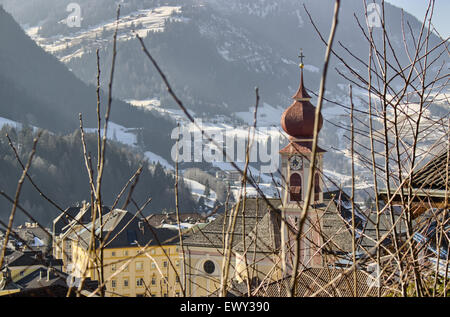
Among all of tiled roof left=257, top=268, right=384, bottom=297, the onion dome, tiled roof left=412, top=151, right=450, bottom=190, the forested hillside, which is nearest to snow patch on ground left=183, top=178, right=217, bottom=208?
the forested hillside

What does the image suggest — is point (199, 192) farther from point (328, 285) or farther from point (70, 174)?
point (328, 285)

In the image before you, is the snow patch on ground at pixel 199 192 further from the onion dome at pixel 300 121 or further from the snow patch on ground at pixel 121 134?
the onion dome at pixel 300 121

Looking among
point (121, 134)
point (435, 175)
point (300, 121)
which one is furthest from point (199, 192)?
point (435, 175)

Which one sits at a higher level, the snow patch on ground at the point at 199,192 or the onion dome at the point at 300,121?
the snow patch on ground at the point at 199,192

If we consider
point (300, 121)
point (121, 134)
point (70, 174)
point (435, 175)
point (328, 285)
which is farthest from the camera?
point (121, 134)

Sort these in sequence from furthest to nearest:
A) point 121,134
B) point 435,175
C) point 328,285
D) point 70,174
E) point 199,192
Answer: point 121,134, point 199,192, point 70,174, point 435,175, point 328,285

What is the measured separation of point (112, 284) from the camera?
35.0 m

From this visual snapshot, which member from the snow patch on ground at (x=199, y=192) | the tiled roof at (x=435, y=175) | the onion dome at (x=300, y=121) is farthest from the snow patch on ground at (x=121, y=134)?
the tiled roof at (x=435, y=175)
